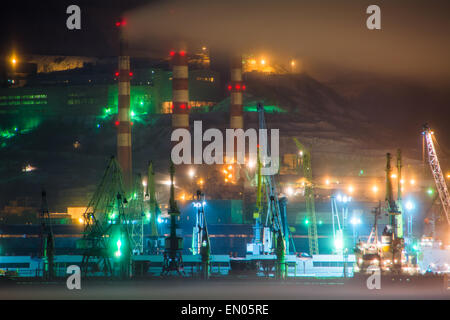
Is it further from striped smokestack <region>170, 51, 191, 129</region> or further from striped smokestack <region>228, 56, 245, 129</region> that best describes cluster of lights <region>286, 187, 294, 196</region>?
striped smokestack <region>170, 51, 191, 129</region>

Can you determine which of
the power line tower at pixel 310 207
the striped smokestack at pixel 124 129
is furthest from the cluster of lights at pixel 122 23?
the power line tower at pixel 310 207

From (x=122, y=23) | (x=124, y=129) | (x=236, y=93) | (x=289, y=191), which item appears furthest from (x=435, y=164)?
(x=122, y=23)

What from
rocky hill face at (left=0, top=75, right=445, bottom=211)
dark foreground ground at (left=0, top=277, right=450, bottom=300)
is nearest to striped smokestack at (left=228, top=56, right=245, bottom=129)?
A: rocky hill face at (left=0, top=75, right=445, bottom=211)

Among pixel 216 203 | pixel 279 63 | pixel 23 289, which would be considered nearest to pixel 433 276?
pixel 23 289

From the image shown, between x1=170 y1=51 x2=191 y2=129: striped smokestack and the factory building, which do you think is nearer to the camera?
x1=170 y1=51 x2=191 y2=129: striped smokestack

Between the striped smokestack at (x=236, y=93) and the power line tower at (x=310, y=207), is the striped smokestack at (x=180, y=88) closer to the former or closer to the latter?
the striped smokestack at (x=236, y=93)

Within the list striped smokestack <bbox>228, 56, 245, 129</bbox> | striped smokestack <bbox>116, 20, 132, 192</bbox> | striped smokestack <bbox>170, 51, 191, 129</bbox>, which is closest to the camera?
striped smokestack <bbox>116, 20, 132, 192</bbox>
